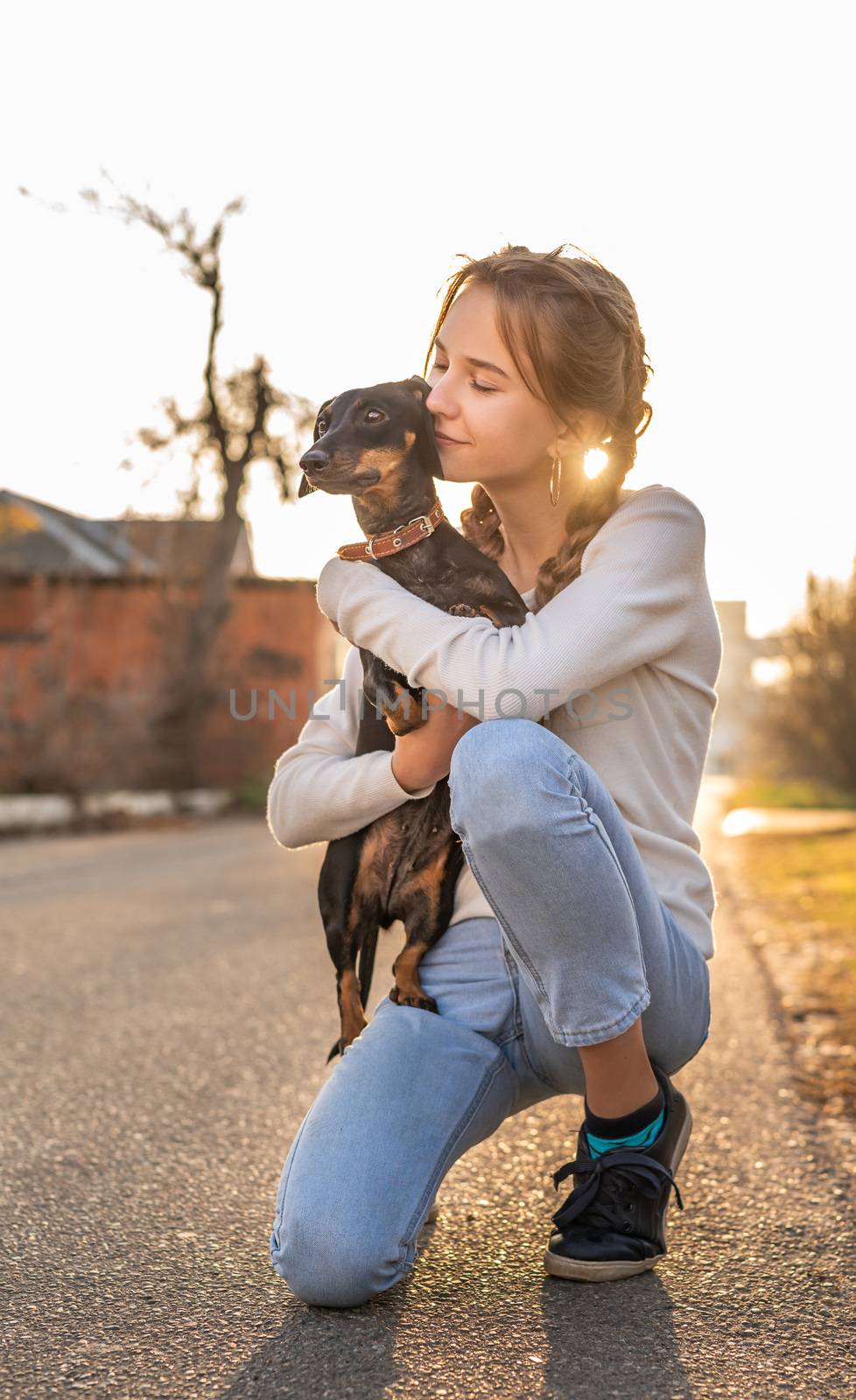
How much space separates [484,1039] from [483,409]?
102 cm

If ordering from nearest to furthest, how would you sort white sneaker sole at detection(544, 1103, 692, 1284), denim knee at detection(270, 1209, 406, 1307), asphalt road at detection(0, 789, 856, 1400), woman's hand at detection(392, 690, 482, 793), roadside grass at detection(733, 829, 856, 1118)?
asphalt road at detection(0, 789, 856, 1400) → denim knee at detection(270, 1209, 406, 1307) → white sneaker sole at detection(544, 1103, 692, 1284) → woman's hand at detection(392, 690, 482, 793) → roadside grass at detection(733, 829, 856, 1118)

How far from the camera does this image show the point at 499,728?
6.66 feet

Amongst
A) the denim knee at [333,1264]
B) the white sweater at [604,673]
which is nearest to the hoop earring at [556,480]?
the white sweater at [604,673]

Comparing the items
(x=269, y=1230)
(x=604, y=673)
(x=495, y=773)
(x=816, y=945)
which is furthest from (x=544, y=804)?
(x=816, y=945)

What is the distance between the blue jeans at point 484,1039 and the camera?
1950 mm

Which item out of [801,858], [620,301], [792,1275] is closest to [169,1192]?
[792,1275]

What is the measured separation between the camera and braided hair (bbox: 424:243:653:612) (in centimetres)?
224

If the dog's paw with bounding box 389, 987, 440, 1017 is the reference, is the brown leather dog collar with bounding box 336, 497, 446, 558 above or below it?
above

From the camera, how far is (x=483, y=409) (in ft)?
7.51

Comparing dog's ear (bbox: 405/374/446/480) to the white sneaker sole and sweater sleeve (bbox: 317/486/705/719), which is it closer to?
sweater sleeve (bbox: 317/486/705/719)

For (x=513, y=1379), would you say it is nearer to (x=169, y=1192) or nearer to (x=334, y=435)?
(x=169, y=1192)

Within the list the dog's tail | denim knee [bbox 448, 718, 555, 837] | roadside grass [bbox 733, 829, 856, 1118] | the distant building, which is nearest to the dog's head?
denim knee [bbox 448, 718, 555, 837]

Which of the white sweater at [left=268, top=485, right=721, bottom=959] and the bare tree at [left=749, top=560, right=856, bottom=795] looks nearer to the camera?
the white sweater at [left=268, top=485, right=721, bottom=959]

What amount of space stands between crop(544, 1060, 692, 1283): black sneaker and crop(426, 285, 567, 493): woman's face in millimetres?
1102
